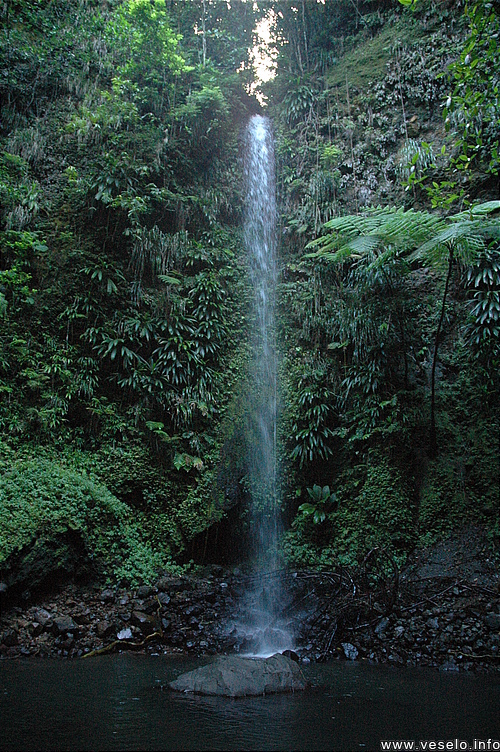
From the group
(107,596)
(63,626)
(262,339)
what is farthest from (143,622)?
(262,339)

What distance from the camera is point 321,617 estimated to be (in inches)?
255

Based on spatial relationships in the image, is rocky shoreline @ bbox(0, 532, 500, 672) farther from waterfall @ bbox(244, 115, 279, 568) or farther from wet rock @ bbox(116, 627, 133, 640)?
waterfall @ bbox(244, 115, 279, 568)

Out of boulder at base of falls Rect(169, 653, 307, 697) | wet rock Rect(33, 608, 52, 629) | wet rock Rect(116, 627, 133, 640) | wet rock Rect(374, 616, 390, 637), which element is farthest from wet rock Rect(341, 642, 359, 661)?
wet rock Rect(33, 608, 52, 629)

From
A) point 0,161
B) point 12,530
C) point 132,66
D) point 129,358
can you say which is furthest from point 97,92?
point 12,530

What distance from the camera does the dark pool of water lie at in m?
2.80

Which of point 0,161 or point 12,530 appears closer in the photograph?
point 12,530

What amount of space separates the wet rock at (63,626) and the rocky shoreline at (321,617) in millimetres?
12

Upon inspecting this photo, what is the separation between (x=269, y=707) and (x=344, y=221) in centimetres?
744

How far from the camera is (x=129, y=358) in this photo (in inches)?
364

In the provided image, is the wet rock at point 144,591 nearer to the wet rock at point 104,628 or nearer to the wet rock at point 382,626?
the wet rock at point 104,628

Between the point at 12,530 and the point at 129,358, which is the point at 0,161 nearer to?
the point at 129,358

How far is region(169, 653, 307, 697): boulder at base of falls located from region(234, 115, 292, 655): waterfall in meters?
2.09

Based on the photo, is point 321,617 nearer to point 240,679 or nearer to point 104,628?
point 240,679

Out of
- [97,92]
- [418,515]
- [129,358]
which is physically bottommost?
[418,515]
